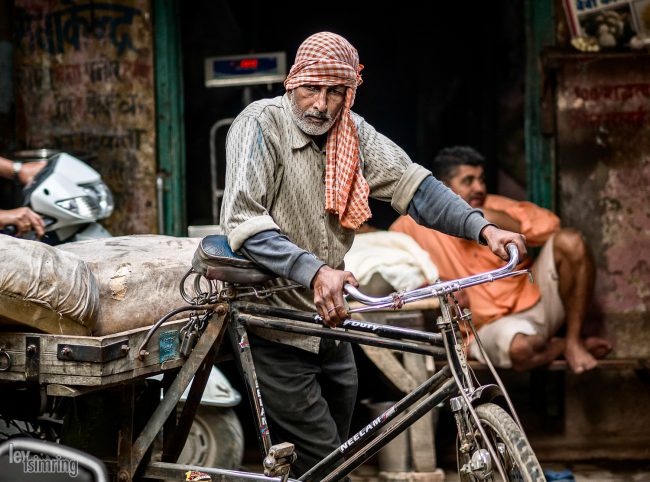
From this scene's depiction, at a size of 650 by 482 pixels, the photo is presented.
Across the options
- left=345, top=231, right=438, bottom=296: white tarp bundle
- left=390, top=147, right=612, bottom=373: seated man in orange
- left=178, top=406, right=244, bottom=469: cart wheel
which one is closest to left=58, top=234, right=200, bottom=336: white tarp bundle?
left=178, top=406, right=244, bottom=469: cart wheel

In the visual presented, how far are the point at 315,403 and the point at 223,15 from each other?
3877 mm

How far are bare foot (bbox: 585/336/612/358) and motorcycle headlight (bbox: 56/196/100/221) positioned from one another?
8.82 ft

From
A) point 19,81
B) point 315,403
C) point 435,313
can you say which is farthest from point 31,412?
point 19,81

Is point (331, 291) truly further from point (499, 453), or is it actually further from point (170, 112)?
point (170, 112)

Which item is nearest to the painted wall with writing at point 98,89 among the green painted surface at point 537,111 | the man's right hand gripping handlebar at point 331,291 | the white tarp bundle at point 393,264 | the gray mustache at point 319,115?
the white tarp bundle at point 393,264

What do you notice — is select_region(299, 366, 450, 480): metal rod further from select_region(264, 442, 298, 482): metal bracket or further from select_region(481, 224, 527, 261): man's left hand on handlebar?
select_region(481, 224, 527, 261): man's left hand on handlebar

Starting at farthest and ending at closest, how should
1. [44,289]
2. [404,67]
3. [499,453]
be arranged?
[404,67]
[44,289]
[499,453]

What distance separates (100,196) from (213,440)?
1.29m

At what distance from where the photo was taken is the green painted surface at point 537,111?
18.6 ft

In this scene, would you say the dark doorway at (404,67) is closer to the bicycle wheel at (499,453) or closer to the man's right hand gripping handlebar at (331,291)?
the man's right hand gripping handlebar at (331,291)

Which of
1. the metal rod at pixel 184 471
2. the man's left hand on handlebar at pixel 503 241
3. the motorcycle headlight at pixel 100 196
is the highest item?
the motorcycle headlight at pixel 100 196

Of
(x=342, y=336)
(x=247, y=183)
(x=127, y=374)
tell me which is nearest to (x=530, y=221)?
(x=342, y=336)

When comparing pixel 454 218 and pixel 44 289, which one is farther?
pixel 454 218

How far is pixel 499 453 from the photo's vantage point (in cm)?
281
